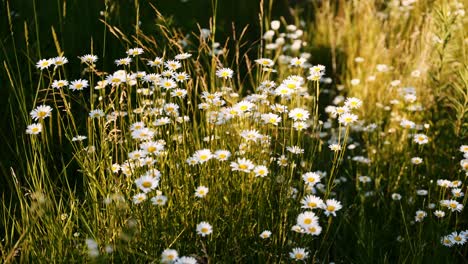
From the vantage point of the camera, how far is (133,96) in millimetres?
3379

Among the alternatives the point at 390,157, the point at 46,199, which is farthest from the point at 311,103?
the point at 46,199

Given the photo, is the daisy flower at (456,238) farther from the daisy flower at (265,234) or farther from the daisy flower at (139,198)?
the daisy flower at (139,198)

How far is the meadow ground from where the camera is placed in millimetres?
1931

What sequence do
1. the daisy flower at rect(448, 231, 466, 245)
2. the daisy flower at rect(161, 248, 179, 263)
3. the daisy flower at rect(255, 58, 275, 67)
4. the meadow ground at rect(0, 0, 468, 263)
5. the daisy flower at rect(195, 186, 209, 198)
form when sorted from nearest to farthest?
1. the daisy flower at rect(161, 248, 179, 263)
2. the daisy flower at rect(195, 186, 209, 198)
3. the meadow ground at rect(0, 0, 468, 263)
4. the daisy flower at rect(448, 231, 466, 245)
5. the daisy flower at rect(255, 58, 275, 67)

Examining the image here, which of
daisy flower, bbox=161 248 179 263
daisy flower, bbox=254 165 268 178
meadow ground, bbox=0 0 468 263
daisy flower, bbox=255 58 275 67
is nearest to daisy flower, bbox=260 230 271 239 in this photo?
meadow ground, bbox=0 0 468 263

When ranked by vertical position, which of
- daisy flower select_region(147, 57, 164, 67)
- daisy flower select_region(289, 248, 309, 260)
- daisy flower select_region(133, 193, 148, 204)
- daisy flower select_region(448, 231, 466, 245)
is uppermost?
daisy flower select_region(147, 57, 164, 67)

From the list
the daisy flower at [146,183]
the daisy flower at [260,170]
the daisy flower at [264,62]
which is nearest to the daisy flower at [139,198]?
the daisy flower at [146,183]

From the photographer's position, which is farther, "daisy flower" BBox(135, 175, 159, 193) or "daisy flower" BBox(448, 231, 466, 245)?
"daisy flower" BBox(448, 231, 466, 245)

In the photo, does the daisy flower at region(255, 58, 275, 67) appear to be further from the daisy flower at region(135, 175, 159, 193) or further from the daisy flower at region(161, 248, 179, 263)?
the daisy flower at region(161, 248, 179, 263)

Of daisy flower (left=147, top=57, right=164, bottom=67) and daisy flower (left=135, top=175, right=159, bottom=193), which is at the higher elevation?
daisy flower (left=147, top=57, right=164, bottom=67)

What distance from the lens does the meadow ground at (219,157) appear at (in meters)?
1.93

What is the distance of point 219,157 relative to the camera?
196 centimetres

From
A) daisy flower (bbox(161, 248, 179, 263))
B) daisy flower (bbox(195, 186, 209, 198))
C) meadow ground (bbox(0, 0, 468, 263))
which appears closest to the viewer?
daisy flower (bbox(161, 248, 179, 263))

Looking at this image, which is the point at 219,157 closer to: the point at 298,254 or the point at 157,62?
the point at 298,254
